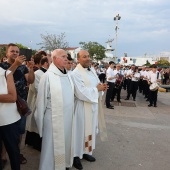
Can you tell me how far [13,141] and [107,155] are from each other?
222cm

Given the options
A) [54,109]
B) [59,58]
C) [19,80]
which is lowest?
[54,109]

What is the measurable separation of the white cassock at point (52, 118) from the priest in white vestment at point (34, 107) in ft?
2.43

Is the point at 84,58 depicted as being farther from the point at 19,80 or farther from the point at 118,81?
the point at 118,81

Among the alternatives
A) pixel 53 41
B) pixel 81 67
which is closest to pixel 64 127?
pixel 81 67

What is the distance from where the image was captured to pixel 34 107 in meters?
4.48

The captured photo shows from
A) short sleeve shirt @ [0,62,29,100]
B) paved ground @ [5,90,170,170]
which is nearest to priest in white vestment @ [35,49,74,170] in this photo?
short sleeve shirt @ [0,62,29,100]

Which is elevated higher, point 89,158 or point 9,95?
point 9,95

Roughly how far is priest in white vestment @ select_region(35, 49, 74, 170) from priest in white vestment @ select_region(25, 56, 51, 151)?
0.74 meters

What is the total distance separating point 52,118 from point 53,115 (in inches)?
1.9

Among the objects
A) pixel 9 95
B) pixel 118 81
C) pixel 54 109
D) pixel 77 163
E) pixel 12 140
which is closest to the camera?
pixel 9 95

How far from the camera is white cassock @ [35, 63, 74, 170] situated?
367 cm

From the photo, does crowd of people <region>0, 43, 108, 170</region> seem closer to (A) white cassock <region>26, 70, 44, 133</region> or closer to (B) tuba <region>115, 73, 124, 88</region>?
(A) white cassock <region>26, 70, 44, 133</region>

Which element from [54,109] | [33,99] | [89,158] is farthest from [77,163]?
[33,99]

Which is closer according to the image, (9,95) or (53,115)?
(9,95)
